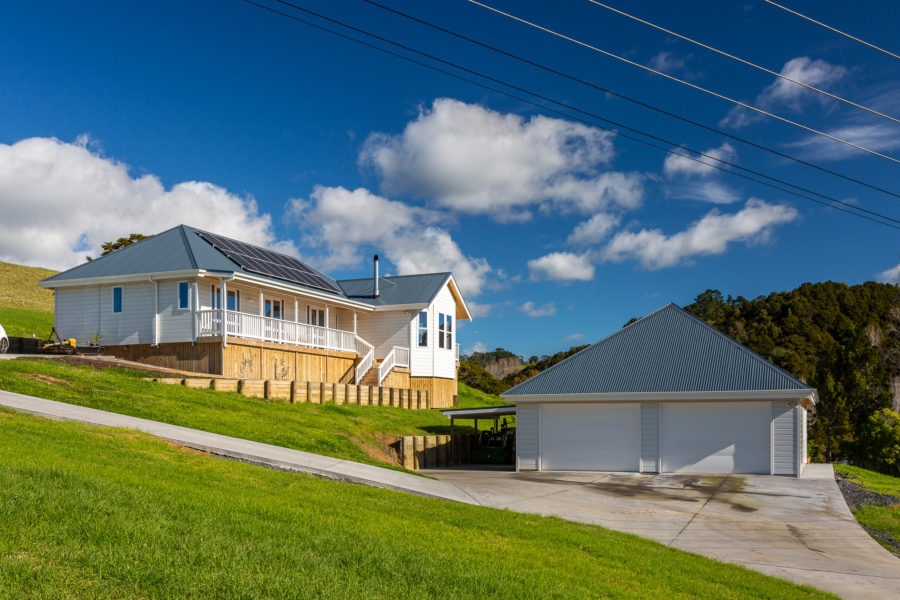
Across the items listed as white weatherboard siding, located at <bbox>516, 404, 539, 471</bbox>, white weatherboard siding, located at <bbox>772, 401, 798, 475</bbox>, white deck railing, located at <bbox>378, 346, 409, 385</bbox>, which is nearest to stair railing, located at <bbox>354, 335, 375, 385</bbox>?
white deck railing, located at <bbox>378, 346, 409, 385</bbox>

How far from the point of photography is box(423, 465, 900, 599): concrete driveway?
10.9m

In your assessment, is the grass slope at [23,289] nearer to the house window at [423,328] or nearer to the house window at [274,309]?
the house window at [274,309]

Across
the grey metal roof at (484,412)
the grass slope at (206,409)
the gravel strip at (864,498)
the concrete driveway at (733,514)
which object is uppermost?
the grass slope at (206,409)

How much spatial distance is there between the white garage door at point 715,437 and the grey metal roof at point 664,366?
0.72 meters

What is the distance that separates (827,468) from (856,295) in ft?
128

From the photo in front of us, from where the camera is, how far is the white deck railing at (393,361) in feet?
108

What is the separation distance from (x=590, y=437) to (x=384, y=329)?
15.4m

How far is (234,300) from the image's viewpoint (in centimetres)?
2948

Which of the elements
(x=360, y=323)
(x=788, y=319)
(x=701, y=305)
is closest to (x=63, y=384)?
(x=360, y=323)

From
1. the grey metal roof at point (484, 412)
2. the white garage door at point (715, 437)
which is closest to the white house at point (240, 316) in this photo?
the grey metal roof at point (484, 412)

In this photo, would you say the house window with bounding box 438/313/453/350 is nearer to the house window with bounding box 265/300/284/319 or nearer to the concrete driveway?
the house window with bounding box 265/300/284/319

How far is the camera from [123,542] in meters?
6.41

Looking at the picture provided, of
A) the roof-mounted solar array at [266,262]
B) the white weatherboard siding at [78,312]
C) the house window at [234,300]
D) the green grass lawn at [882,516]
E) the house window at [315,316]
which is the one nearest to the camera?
the green grass lawn at [882,516]

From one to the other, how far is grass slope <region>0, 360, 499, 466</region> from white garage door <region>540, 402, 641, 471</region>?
524 centimetres
